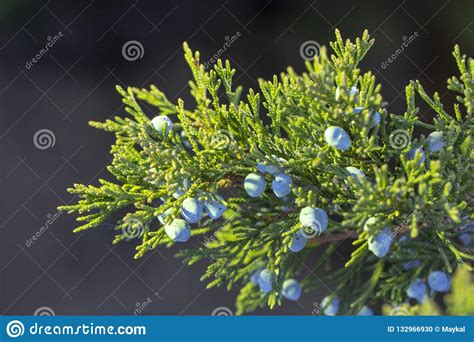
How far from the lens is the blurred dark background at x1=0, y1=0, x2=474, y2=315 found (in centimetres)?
181

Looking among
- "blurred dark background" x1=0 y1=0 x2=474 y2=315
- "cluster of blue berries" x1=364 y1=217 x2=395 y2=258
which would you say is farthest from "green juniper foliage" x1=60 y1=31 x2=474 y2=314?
"blurred dark background" x1=0 y1=0 x2=474 y2=315

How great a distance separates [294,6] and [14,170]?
1.10 m

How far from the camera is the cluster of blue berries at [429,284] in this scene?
2.95ft

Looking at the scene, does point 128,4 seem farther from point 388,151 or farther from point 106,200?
point 388,151

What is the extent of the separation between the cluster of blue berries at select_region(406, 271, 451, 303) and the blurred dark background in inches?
33.3

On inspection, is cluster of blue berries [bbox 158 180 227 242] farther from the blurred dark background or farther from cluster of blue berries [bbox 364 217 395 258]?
the blurred dark background

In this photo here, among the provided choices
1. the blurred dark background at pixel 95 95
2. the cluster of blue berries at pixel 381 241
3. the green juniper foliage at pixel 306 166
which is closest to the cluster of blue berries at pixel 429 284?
the green juniper foliage at pixel 306 166

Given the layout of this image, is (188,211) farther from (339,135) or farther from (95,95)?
(95,95)

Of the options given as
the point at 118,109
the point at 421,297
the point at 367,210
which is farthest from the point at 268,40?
the point at 367,210

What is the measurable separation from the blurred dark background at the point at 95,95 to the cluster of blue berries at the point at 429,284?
0.85 meters

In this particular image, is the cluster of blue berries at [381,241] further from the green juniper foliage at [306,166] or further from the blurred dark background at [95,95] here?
the blurred dark background at [95,95]

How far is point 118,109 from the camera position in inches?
76.5

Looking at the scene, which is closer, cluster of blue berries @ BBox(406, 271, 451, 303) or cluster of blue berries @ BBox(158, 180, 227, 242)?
cluster of blue berries @ BBox(158, 180, 227, 242)

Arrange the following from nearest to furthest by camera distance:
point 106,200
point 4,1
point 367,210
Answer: point 367,210 → point 106,200 → point 4,1
